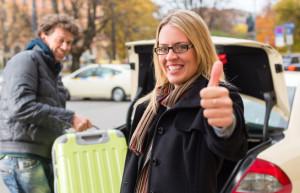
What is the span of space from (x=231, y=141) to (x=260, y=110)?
2627 millimetres

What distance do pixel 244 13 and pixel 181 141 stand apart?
49476mm

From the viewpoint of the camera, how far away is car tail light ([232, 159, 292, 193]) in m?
2.88

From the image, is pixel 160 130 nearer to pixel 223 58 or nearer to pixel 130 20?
pixel 223 58

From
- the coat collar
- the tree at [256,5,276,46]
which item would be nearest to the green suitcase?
the coat collar

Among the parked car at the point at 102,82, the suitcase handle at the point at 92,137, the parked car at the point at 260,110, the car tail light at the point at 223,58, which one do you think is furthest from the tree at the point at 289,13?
the suitcase handle at the point at 92,137

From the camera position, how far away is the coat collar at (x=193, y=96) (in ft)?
6.17

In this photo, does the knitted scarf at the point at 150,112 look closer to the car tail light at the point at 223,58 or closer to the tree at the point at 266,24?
the car tail light at the point at 223,58

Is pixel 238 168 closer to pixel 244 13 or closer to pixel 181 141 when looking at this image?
pixel 181 141

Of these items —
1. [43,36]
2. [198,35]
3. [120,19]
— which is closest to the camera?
[198,35]

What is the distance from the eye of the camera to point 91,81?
19656 mm

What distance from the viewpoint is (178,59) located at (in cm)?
196

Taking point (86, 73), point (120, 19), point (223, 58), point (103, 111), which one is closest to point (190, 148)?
point (223, 58)

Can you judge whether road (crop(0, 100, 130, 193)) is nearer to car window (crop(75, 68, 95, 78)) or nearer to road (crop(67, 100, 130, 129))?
road (crop(67, 100, 130, 129))

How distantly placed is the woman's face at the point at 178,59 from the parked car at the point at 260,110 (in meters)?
0.40
